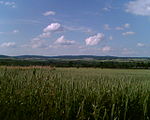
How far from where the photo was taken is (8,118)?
4730 millimetres

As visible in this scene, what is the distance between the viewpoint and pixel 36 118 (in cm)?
496

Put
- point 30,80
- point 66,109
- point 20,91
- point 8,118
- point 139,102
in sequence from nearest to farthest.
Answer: point 8,118, point 66,109, point 20,91, point 139,102, point 30,80

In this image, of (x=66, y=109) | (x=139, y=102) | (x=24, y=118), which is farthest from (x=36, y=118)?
(x=139, y=102)

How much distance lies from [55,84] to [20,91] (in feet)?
2.85

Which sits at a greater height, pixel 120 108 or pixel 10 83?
pixel 10 83

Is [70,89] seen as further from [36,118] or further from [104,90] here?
[36,118]

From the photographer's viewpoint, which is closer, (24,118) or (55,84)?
(24,118)

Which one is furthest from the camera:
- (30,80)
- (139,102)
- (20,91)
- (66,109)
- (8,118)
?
(30,80)

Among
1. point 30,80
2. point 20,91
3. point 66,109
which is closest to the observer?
point 66,109

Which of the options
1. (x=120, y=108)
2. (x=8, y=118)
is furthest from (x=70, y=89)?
(x=8, y=118)

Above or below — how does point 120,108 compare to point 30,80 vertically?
below

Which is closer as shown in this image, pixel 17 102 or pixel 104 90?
pixel 17 102

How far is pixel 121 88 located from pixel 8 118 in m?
2.95

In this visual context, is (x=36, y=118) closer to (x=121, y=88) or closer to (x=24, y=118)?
(x=24, y=118)
